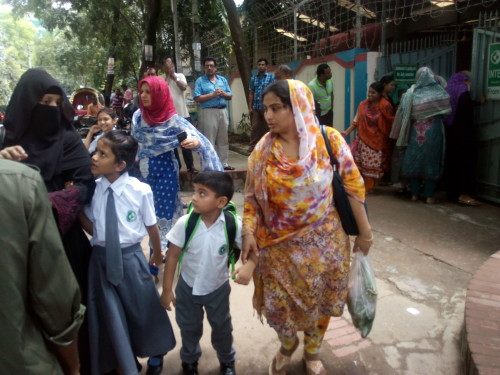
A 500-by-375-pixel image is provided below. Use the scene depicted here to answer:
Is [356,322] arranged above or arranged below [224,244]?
below

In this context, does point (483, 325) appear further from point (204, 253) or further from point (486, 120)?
point (486, 120)

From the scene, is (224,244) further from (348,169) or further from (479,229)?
(479,229)

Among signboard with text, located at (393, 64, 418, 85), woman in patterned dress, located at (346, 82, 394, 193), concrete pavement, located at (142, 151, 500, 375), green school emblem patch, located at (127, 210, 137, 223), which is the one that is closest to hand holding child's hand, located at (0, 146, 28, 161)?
green school emblem patch, located at (127, 210, 137, 223)

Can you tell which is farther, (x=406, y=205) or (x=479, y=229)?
(x=406, y=205)

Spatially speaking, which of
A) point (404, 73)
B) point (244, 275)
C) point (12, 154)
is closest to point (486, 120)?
point (404, 73)

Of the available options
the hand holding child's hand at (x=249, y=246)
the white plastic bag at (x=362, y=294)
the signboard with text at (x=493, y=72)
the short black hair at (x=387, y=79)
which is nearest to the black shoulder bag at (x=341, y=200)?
the white plastic bag at (x=362, y=294)

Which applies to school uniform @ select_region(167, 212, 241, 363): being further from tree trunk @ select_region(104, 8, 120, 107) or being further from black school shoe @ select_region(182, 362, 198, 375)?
tree trunk @ select_region(104, 8, 120, 107)

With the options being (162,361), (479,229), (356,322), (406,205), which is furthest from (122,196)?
(406,205)

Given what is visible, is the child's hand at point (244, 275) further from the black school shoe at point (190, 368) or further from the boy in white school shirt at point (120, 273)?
the black school shoe at point (190, 368)

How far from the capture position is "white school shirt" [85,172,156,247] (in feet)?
6.88

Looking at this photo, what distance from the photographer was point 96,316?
2.06 m

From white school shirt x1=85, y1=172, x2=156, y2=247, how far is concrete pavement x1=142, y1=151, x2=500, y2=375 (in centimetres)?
85

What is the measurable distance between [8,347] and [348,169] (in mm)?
1562

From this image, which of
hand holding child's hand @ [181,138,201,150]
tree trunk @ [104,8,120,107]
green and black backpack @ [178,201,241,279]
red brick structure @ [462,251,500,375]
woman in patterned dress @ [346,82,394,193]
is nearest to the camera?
red brick structure @ [462,251,500,375]
